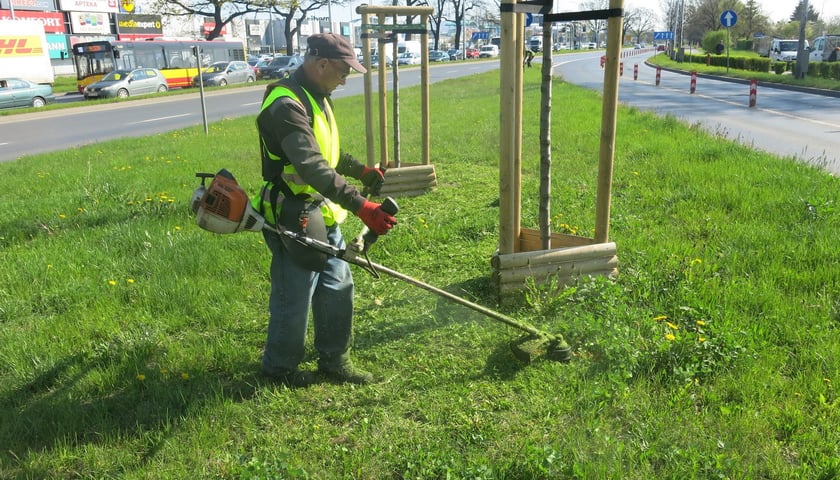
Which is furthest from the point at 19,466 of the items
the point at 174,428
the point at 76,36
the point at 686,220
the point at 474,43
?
the point at 474,43

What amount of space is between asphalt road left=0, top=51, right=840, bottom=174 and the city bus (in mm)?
6184

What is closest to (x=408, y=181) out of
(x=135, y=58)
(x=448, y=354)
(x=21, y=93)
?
(x=448, y=354)

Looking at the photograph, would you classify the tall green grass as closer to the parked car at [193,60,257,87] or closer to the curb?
the curb

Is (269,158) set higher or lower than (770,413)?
higher

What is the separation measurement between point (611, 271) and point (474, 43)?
10552cm

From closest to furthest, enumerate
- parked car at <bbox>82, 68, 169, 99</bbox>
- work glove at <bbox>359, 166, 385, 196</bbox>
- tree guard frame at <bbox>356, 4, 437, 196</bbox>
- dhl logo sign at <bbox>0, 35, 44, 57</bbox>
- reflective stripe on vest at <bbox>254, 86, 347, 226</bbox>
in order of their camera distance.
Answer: reflective stripe on vest at <bbox>254, 86, 347, 226</bbox>, work glove at <bbox>359, 166, 385, 196</bbox>, tree guard frame at <bbox>356, 4, 437, 196</bbox>, parked car at <bbox>82, 68, 169, 99</bbox>, dhl logo sign at <bbox>0, 35, 44, 57</bbox>

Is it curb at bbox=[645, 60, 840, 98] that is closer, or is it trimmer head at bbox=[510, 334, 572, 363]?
trimmer head at bbox=[510, 334, 572, 363]

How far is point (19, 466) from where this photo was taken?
2.77 meters

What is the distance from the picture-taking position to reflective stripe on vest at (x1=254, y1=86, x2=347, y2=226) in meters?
3.05

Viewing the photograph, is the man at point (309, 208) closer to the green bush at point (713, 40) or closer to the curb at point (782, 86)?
the curb at point (782, 86)

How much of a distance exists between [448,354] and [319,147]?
1455 millimetres

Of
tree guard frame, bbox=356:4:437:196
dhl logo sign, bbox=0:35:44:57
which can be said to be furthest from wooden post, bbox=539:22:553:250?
dhl logo sign, bbox=0:35:44:57

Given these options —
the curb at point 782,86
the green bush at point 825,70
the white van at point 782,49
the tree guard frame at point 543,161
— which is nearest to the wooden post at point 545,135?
the tree guard frame at point 543,161

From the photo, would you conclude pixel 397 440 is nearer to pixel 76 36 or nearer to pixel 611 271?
pixel 611 271
